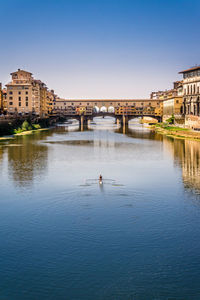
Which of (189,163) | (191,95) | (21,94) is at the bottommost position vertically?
(189,163)

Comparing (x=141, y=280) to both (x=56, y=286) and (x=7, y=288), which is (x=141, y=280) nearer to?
(x=56, y=286)

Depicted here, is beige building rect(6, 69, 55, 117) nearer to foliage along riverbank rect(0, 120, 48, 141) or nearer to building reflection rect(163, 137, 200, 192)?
foliage along riverbank rect(0, 120, 48, 141)

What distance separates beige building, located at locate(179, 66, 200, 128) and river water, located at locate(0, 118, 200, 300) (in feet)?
236

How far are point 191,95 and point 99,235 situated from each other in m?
100

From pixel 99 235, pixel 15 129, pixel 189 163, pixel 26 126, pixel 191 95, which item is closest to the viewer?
pixel 99 235

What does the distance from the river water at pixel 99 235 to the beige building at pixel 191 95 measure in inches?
2838

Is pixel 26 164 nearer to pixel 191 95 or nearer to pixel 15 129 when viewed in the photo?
pixel 15 129

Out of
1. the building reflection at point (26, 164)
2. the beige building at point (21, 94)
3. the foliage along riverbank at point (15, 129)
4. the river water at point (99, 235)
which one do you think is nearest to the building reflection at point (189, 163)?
the river water at point (99, 235)

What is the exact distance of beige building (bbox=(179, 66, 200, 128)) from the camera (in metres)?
110

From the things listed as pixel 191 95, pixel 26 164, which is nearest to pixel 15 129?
pixel 191 95

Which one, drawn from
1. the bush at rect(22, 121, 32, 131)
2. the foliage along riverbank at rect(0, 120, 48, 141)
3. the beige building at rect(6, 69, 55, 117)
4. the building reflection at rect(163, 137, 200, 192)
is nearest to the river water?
the building reflection at rect(163, 137, 200, 192)

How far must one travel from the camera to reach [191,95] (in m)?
116

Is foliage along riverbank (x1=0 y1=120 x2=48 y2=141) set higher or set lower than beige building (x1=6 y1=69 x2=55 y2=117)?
lower

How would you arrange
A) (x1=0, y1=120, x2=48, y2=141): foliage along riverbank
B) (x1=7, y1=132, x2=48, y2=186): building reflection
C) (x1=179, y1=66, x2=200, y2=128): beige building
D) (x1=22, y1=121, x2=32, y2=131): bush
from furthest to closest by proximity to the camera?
(x1=22, y1=121, x2=32, y2=131): bush < (x1=179, y1=66, x2=200, y2=128): beige building < (x1=0, y1=120, x2=48, y2=141): foliage along riverbank < (x1=7, y1=132, x2=48, y2=186): building reflection
